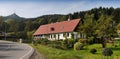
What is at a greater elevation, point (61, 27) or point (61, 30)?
point (61, 27)

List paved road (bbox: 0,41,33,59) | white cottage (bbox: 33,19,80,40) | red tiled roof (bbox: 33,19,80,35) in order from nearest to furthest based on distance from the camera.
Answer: paved road (bbox: 0,41,33,59)
white cottage (bbox: 33,19,80,40)
red tiled roof (bbox: 33,19,80,35)

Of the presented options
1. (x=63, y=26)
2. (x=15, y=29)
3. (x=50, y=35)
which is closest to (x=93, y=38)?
(x=63, y=26)

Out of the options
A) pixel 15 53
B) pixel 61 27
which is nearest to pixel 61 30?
pixel 61 27

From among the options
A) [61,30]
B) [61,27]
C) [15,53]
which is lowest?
[61,30]

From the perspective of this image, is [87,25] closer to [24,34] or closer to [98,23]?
[98,23]

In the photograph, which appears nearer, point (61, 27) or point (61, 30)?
point (61, 30)

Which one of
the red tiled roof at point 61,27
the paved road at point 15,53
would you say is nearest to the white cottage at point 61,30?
the red tiled roof at point 61,27

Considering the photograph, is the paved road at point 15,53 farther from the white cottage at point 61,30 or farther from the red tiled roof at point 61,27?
the red tiled roof at point 61,27

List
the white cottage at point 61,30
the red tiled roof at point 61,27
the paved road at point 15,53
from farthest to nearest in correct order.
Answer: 1. the red tiled roof at point 61,27
2. the white cottage at point 61,30
3. the paved road at point 15,53

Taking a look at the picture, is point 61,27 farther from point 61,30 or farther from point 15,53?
point 15,53

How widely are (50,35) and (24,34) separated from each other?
25.9m

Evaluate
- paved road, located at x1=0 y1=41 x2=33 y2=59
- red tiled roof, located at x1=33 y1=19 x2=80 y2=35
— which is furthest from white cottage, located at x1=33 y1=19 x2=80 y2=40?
paved road, located at x1=0 y1=41 x2=33 y2=59

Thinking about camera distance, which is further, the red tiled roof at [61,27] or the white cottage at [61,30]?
the red tiled roof at [61,27]

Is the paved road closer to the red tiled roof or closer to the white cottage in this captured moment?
the white cottage
